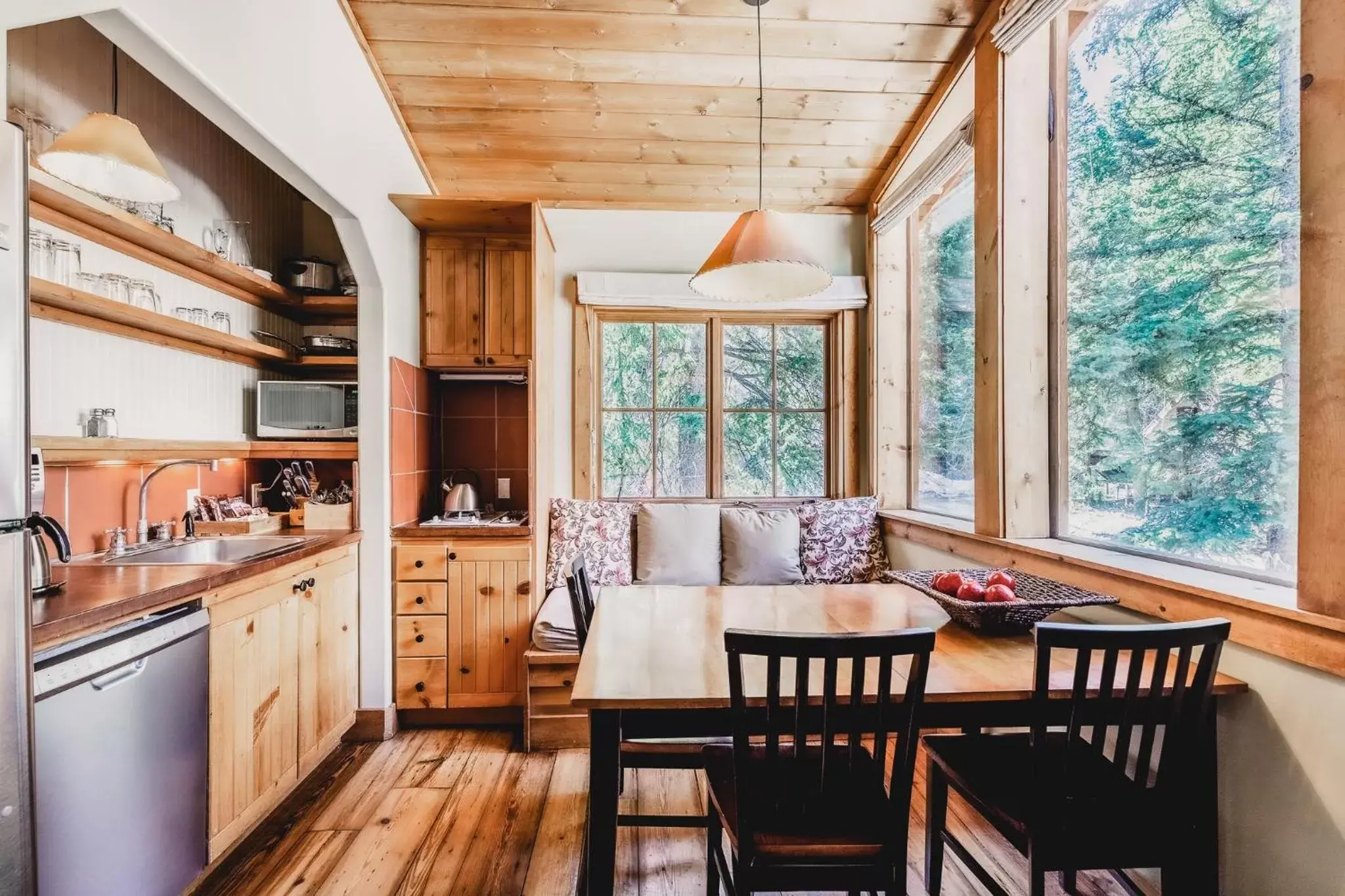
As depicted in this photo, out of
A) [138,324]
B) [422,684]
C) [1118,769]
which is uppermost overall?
[138,324]

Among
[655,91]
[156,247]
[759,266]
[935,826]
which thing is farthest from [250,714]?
[655,91]

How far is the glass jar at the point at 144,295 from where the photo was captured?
2045mm

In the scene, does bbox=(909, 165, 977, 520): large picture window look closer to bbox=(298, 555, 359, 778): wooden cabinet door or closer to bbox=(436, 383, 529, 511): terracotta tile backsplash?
bbox=(436, 383, 529, 511): terracotta tile backsplash

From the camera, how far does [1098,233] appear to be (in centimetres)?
208

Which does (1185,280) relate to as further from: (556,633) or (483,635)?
(483,635)

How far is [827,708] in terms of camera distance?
1.14 metres

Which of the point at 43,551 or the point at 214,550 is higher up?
the point at 43,551

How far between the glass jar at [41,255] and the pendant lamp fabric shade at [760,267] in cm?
188

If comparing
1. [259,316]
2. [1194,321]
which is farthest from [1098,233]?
[259,316]

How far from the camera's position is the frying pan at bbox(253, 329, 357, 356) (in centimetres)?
288

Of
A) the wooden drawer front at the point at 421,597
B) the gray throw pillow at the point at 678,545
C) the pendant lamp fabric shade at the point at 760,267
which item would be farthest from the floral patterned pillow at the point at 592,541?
the pendant lamp fabric shade at the point at 760,267

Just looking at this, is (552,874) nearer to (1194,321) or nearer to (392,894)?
(392,894)

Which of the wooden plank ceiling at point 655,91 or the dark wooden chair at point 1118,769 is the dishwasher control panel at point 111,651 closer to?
the dark wooden chair at point 1118,769

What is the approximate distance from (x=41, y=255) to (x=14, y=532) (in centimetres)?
116
